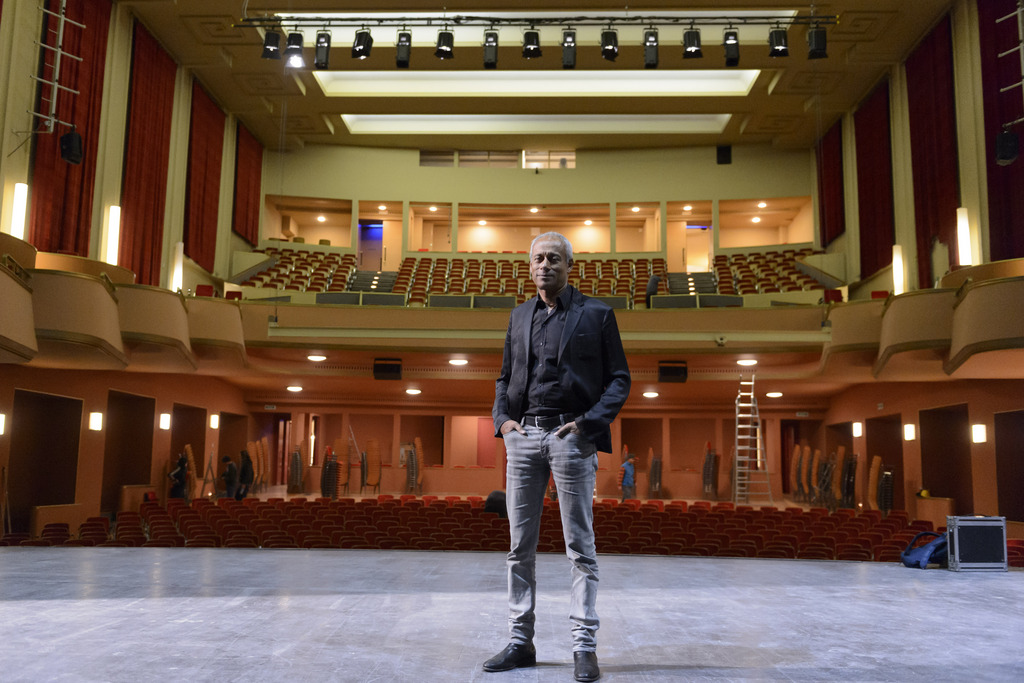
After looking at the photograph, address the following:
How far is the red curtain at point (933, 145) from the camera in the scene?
14.6 metres

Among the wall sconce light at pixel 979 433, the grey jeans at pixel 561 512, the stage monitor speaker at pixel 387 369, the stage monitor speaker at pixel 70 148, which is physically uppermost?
the stage monitor speaker at pixel 70 148

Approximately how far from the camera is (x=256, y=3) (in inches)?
605

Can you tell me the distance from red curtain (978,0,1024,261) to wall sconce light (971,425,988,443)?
2974mm

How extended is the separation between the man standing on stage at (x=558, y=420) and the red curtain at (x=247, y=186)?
19895mm

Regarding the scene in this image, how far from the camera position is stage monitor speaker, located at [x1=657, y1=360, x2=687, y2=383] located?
46.9 feet

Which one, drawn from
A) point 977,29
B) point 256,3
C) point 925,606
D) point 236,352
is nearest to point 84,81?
point 256,3

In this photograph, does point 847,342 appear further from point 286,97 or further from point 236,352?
point 286,97

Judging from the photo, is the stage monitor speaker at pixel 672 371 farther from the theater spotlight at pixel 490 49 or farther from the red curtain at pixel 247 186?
the red curtain at pixel 247 186

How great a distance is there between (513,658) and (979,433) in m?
12.2

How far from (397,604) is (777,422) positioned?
634 inches

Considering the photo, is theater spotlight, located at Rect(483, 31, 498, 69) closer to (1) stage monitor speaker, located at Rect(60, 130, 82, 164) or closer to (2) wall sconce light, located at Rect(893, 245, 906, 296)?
(1) stage monitor speaker, located at Rect(60, 130, 82, 164)

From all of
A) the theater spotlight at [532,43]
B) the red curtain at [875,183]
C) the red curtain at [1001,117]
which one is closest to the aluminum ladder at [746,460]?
the red curtain at [875,183]

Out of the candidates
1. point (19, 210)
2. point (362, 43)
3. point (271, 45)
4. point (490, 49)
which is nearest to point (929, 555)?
point (19, 210)

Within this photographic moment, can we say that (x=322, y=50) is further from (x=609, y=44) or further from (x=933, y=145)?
(x=933, y=145)
